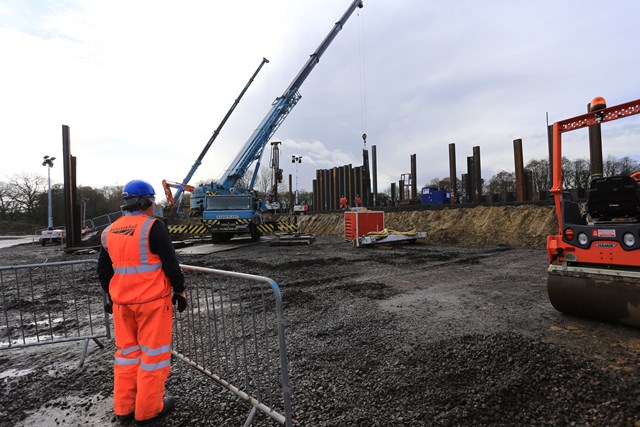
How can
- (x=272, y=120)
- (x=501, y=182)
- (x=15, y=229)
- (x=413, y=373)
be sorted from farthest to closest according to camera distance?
(x=15, y=229) < (x=501, y=182) < (x=272, y=120) < (x=413, y=373)

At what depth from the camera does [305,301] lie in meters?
6.18

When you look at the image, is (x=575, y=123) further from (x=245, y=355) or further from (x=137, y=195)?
(x=137, y=195)

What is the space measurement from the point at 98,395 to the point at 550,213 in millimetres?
15570

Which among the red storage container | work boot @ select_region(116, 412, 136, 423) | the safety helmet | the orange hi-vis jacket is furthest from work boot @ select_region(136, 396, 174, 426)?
the red storage container

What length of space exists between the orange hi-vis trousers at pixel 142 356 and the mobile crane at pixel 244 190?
47.0 feet

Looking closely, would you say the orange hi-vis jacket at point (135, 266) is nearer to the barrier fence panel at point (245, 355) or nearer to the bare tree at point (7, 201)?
the barrier fence panel at point (245, 355)

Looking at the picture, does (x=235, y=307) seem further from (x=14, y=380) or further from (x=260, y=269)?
(x=260, y=269)

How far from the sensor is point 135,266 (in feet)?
Result: 8.88

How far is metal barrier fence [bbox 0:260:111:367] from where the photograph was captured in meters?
4.38

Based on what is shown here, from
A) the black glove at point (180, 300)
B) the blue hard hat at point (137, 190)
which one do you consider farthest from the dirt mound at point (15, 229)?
the black glove at point (180, 300)

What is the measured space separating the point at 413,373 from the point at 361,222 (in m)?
13.1

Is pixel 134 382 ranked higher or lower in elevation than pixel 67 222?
lower

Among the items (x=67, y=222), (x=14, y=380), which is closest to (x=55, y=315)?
(x=14, y=380)

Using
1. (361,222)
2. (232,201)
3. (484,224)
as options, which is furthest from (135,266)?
(484,224)
